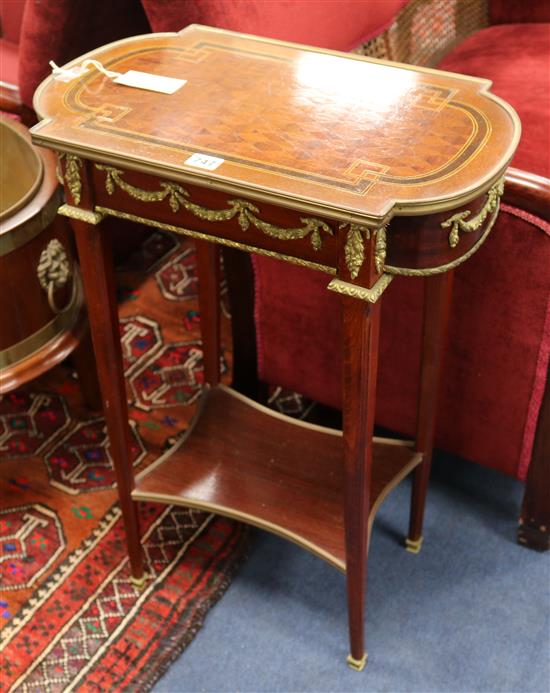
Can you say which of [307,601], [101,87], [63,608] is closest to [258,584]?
[307,601]

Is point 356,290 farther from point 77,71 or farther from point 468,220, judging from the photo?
point 77,71

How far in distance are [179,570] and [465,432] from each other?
1.96 ft

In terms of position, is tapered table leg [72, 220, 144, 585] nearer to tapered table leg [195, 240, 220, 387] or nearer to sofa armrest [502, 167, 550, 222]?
tapered table leg [195, 240, 220, 387]

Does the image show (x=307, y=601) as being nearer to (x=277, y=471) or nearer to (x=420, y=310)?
(x=277, y=471)

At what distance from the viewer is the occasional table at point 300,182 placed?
1134 mm

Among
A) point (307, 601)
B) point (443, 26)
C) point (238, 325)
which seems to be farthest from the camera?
point (443, 26)

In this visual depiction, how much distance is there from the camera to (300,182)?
1130 millimetres

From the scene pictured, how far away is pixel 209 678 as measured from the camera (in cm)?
159

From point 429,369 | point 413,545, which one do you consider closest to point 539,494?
point 413,545

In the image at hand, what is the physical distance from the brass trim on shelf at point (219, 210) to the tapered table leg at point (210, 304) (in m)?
0.40

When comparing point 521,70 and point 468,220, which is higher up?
point 468,220

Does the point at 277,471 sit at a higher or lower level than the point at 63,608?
higher

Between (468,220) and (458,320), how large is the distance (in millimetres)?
463

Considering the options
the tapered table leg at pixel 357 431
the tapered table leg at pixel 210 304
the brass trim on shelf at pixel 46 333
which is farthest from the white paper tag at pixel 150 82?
the brass trim on shelf at pixel 46 333
